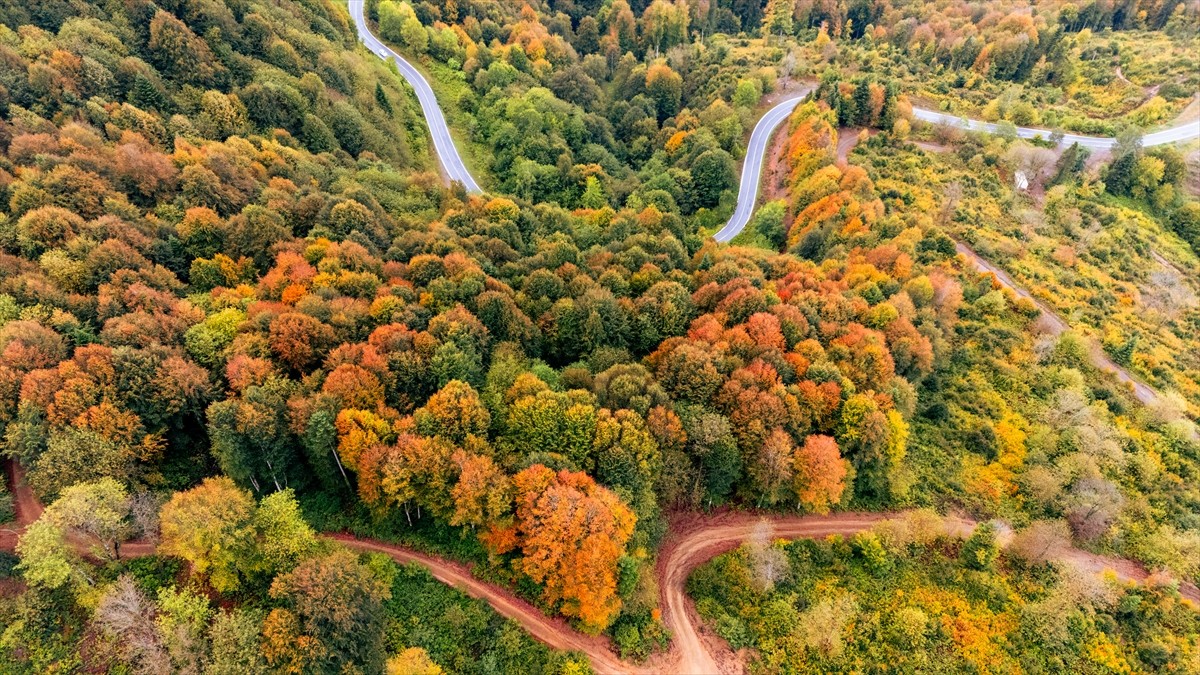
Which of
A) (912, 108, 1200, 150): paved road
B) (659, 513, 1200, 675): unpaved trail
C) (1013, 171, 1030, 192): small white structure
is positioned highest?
(912, 108, 1200, 150): paved road

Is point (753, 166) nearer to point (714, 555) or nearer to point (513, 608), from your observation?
point (714, 555)

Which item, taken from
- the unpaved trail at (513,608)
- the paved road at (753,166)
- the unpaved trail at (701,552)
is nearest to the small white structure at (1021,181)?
the paved road at (753,166)

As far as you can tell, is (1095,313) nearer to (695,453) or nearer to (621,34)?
(695,453)

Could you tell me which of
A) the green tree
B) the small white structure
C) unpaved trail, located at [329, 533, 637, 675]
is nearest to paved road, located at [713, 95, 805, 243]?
the small white structure

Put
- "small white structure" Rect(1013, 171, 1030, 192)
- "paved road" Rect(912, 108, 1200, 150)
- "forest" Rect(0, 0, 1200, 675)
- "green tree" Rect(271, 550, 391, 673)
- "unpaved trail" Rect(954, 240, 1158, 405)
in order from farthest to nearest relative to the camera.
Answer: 1. "paved road" Rect(912, 108, 1200, 150)
2. "small white structure" Rect(1013, 171, 1030, 192)
3. "unpaved trail" Rect(954, 240, 1158, 405)
4. "forest" Rect(0, 0, 1200, 675)
5. "green tree" Rect(271, 550, 391, 673)

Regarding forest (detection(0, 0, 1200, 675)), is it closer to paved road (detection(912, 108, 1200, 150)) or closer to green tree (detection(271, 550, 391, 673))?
green tree (detection(271, 550, 391, 673))

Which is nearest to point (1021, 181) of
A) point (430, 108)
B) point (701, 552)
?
point (701, 552)

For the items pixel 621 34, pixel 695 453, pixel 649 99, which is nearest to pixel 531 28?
pixel 621 34
